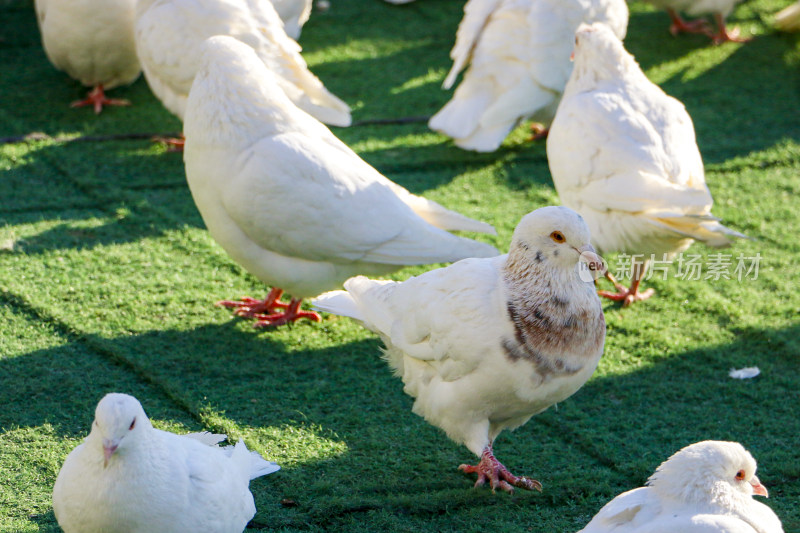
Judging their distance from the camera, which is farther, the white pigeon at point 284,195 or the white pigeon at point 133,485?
the white pigeon at point 284,195

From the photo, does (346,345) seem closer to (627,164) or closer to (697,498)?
(627,164)

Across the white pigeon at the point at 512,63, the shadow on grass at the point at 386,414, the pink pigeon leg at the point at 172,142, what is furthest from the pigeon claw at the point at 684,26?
the pink pigeon leg at the point at 172,142

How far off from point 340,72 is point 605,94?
2873 millimetres

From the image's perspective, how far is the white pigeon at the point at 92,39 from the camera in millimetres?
6059

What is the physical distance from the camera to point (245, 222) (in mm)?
Answer: 4023

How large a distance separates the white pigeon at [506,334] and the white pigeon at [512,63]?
105 inches

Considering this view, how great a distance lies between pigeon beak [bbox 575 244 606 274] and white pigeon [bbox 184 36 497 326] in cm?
98

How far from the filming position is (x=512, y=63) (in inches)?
236

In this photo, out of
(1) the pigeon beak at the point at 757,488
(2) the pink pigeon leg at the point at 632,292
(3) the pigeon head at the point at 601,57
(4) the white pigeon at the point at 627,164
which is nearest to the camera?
(1) the pigeon beak at the point at 757,488

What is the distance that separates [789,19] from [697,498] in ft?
21.3

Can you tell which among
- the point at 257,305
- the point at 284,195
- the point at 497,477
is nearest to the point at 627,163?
the point at 284,195

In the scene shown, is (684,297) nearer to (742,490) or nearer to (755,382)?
(755,382)

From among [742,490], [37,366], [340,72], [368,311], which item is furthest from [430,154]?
[742,490]

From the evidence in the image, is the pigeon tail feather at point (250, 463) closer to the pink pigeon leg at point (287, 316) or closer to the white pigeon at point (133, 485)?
the white pigeon at point (133, 485)
